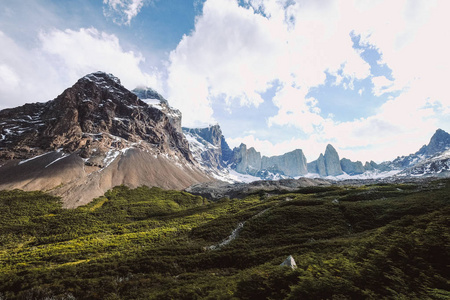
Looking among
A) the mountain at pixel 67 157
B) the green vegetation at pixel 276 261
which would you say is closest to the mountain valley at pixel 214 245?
the green vegetation at pixel 276 261

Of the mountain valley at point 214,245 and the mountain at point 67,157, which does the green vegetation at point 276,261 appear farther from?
the mountain at point 67,157

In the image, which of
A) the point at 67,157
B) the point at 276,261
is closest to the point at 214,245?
the point at 276,261

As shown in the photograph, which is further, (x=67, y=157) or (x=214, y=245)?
(x=67, y=157)

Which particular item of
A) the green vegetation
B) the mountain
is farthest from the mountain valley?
the mountain

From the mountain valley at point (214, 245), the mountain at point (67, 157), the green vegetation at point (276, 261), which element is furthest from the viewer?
the mountain at point (67, 157)

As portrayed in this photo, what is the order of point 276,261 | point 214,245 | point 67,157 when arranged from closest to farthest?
point 276,261
point 214,245
point 67,157

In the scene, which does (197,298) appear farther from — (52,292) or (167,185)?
(167,185)

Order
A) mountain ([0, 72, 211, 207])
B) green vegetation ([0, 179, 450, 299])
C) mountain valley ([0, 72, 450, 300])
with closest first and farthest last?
green vegetation ([0, 179, 450, 299])
mountain valley ([0, 72, 450, 300])
mountain ([0, 72, 211, 207])

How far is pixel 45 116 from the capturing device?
18950 centimetres

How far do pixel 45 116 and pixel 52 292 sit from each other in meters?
235

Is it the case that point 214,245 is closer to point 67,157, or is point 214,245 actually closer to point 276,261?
point 276,261

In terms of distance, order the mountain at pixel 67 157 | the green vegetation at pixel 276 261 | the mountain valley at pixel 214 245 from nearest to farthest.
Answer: the green vegetation at pixel 276 261
the mountain valley at pixel 214 245
the mountain at pixel 67 157

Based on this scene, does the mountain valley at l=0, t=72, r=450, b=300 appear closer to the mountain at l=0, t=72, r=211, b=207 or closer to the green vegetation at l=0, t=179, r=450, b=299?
the green vegetation at l=0, t=179, r=450, b=299

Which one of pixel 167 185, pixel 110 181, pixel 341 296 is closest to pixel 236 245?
pixel 341 296
